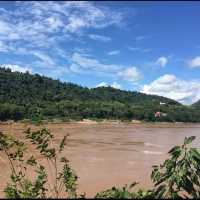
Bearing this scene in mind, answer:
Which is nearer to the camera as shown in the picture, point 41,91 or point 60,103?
point 60,103

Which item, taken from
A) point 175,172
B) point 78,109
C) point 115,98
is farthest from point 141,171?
point 115,98

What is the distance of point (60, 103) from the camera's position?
9856cm

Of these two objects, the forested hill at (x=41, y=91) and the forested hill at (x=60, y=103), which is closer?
the forested hill at (x=60, y=103)

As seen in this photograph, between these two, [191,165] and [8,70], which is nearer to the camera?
[191,165]

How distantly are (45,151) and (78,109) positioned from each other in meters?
90.0

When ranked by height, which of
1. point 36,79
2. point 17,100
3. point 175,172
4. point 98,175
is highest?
point 36,79

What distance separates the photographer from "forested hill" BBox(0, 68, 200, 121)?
89.6 m

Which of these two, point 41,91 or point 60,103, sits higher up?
point 41,91

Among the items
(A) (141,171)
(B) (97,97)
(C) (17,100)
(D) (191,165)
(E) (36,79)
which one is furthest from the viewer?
(B) (97,97)

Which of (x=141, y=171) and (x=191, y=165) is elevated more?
(x=191, y=165)

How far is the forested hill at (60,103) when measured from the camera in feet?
294

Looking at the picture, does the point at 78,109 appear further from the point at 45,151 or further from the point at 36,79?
the point at 45,151

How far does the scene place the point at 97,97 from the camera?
136 m

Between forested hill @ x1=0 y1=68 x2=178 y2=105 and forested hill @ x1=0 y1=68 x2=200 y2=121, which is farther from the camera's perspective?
forested hill @ x1=0 y1=68 x2=178 y2=105
